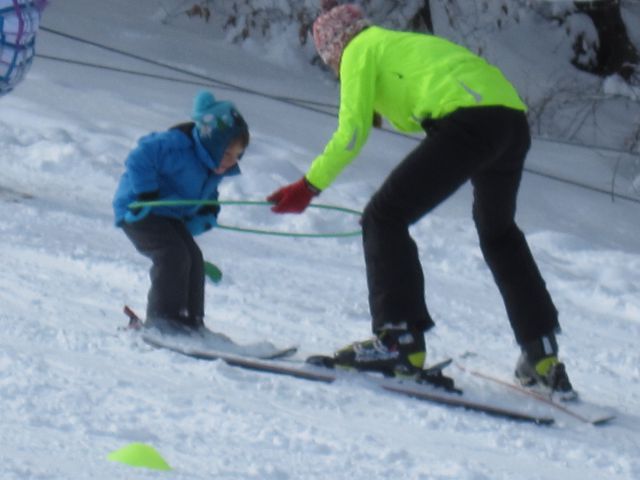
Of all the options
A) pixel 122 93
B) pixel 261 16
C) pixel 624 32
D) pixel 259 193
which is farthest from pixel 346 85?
pixel 624 32

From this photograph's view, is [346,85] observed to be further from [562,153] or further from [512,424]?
[562,153]

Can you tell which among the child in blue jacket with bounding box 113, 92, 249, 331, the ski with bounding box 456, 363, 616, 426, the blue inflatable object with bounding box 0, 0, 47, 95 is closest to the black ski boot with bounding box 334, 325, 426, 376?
the ski with bounding box 456, 363, 616, 426

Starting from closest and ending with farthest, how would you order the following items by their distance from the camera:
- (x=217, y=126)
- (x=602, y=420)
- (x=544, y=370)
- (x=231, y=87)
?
(x=602, y=420), (x=544, y=370), (x=217, y=126), (x=231, y=87)

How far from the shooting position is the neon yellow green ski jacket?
4.54 m

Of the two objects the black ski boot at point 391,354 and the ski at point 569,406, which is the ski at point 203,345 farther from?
the ski at point 569,406

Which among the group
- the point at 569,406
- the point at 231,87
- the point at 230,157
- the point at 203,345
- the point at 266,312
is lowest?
the point at 231,87

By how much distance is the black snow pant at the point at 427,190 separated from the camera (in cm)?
448

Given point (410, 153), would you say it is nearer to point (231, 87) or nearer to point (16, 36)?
point (16, 36)

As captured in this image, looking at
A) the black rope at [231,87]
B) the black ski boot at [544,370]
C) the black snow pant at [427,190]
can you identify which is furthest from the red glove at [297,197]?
the black rope at [231,87]

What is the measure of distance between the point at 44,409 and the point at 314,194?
1.25 meters

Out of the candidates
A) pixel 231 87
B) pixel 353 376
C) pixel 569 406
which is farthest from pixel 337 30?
pixel 231 87

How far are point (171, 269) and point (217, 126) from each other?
0.54 m

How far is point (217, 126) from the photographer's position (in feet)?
16.1

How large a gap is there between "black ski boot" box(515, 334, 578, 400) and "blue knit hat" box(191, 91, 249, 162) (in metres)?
1.27
